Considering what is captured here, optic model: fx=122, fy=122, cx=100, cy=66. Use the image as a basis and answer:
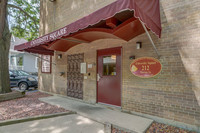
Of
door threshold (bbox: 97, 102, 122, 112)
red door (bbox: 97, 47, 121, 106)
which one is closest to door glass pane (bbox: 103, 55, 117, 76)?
red door (bbox: 97, 47, 121, 106)

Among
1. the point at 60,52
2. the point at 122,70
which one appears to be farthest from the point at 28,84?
the point at 122,70

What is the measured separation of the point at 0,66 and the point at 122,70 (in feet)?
21.1

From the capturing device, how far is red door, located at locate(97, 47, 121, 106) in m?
4.69

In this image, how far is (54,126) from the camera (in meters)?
3.36

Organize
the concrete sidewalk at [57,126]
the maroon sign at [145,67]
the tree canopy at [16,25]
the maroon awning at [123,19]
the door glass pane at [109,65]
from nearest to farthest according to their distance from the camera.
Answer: the maroon awning at [123,19]
the concrete sidewalk at [57,126]
the maroon sign at [145,67]
the door glass pane at [109,65]
the tree canopy at [16,25]

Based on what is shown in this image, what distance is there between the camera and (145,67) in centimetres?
392

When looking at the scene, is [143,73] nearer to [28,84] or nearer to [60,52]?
[60,52]

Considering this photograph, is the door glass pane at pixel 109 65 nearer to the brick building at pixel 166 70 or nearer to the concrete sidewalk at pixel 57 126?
the brick building at pixel 166 70

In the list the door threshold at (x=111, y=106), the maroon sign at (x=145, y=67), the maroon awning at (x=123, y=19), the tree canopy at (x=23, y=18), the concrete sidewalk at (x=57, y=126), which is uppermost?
the tree canopy at (x=23, y=18)

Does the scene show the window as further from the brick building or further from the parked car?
the brick building

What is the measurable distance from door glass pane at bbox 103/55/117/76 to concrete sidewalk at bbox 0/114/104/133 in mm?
1990

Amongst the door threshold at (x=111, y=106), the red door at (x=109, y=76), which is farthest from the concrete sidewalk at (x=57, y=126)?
the red door at (x=109, y=76)

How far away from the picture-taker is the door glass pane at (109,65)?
487 centimetres

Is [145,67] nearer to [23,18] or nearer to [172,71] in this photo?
[172,71]
